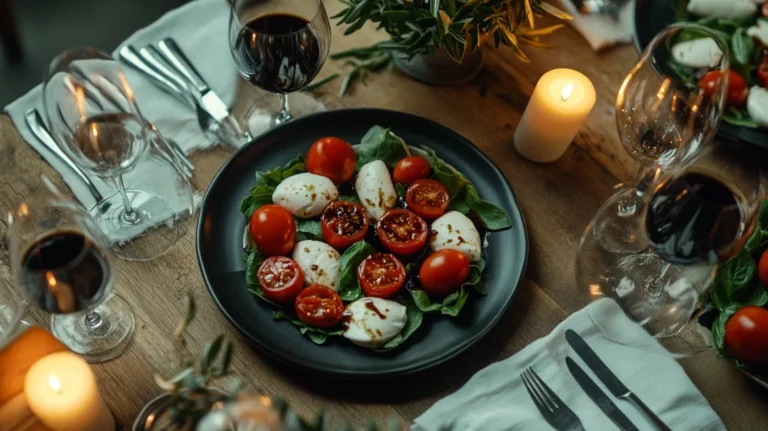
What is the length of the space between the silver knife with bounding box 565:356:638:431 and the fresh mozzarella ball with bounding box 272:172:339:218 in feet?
1.34

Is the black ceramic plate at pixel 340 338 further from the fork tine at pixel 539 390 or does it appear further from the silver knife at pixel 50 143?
the silver knife at pixel 50 143

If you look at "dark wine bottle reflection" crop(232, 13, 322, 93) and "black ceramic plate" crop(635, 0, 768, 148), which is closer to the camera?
"dark wine bottle reflection" crop(232, 13, 322, 93)

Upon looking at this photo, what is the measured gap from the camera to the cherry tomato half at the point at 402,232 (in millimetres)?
1096

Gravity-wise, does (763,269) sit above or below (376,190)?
below

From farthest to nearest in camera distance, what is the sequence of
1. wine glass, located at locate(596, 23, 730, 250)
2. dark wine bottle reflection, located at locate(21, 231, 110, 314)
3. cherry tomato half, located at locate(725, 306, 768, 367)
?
wine glass, located at locate(596, 23, 730, 250)
cherry tomato half, located at locate(725, 306, 768, 367)
dark wine bottle reflection, located at locate(21, 231, 110, 314)

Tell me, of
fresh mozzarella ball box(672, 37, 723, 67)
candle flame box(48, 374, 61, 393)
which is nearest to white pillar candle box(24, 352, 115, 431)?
candle flame box(48, 374, 61, 393)

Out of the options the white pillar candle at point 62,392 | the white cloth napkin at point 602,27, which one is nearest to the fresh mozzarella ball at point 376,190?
the white pillar candle at point 62,392

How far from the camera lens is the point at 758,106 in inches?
49.9

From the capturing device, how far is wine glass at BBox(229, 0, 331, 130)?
1132mm

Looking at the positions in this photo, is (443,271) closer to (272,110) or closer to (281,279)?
(281,279)

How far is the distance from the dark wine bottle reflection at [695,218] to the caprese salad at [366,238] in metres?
0.25

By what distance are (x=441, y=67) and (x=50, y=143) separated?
67cm

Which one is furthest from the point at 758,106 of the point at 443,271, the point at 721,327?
the point at 443,271

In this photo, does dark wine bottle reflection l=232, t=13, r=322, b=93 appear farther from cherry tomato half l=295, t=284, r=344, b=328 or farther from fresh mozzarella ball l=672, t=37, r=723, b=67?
fresh mozzarella ball l=672, t=37, r=723, b=67
